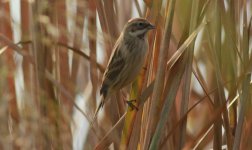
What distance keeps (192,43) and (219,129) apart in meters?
0.44

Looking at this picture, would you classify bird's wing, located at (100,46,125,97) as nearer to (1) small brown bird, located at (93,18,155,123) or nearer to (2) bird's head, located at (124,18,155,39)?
(1) small brown bird, located at (93,18,155,123)

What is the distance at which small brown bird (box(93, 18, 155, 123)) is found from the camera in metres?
3.14

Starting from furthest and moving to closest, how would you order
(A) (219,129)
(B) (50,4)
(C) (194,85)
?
(C) (194,85)
(B) (50,4)
(A) (219,129)

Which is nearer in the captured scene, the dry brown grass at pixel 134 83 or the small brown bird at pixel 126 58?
the dry brown grass at pixel 134 83

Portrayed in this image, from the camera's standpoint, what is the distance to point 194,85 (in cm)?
357

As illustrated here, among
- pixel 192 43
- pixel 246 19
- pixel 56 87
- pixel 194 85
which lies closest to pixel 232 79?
pixel 192 43

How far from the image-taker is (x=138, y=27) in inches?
128

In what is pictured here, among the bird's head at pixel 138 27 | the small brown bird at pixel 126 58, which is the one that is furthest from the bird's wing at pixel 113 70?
the bird's head at pixel 138 27

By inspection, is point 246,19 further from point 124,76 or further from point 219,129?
point 124,76

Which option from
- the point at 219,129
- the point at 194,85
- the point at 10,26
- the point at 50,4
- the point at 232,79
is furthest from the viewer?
the point at 194,85

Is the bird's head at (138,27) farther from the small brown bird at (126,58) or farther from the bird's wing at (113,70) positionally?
the bird's wing at (113,70)

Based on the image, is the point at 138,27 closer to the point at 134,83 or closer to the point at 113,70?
the point at 113,70

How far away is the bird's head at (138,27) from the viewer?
9.55 feet

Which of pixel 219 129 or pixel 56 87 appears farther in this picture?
pixel 56 87
